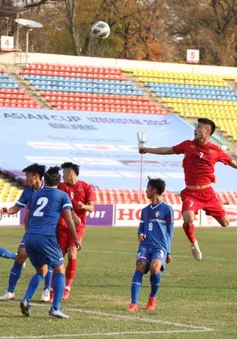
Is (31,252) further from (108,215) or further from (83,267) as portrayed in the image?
(108,215)

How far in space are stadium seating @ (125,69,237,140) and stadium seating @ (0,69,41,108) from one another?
679 cm

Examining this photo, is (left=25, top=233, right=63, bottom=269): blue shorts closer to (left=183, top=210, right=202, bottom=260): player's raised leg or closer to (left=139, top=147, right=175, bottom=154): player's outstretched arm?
(left=139, top=147, right=175, bottom=154): player's outstretched arm

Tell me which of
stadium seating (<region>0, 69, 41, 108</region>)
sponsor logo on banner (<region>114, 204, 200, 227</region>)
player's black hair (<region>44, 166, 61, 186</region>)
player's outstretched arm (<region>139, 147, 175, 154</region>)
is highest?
player's black hair (<region>44, 166, 61, 186</region>)

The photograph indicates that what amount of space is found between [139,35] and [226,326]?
6211 cm

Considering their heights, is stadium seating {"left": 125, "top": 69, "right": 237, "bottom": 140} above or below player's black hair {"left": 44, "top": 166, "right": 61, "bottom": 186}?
below

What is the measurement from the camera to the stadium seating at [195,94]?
170 feet

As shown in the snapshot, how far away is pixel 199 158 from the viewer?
49.1ft

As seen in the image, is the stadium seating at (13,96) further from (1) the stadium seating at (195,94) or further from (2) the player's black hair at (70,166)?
(2) the player's black hair at (70,166)

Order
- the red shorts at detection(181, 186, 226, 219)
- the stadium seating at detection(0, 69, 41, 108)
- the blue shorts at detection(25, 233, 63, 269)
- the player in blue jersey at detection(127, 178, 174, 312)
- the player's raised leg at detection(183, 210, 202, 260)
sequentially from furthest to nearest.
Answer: the stadium seating at detection(0, 69, 41, 108), the red shorts at detection(181, 186, 226, 219), the player's raised leg at detection(183, 210, 202, 260), the player in blue jersey at detection(127, 178, 174, 312), the blue shorts at detection(25, 233, 63, 269)

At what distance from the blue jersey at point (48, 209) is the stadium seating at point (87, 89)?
38113 mm

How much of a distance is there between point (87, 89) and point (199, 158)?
36512mm

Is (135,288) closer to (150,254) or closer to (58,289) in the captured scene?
(150,254)

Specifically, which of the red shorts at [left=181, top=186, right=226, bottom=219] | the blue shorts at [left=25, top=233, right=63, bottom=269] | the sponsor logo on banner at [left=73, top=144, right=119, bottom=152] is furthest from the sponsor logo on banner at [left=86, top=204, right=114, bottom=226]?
the blue shorts at [left=25, top=233, right=63, bottom=269]

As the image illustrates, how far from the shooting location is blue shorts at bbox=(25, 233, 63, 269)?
37.2 feet
